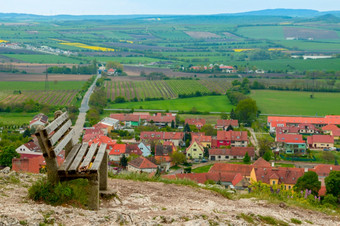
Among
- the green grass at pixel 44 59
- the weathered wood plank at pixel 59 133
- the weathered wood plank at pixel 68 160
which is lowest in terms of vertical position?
the green grass at pixel 44 59

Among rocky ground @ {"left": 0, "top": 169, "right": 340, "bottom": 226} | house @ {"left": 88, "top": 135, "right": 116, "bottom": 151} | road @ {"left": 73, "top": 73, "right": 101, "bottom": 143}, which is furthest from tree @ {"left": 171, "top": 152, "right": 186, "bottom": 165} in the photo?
rocky ground @ {"left": 0, "top": 169, "right": 340, "bottom": 226}

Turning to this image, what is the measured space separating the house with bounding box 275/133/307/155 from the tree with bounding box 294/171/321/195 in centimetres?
1351

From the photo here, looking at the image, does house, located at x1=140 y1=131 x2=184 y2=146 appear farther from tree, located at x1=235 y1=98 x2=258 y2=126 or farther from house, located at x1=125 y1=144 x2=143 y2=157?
tree, located at x1=235 y1=98 x2=258 y2=126

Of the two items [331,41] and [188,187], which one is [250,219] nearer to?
[188,187]

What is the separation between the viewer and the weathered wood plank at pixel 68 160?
238 inches

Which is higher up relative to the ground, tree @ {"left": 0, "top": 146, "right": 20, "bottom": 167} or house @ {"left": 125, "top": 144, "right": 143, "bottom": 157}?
tree @ {"left": 0, "top": 146, "right": 20, "bottom": 167}

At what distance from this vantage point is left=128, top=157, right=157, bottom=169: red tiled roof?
2835 centimetres

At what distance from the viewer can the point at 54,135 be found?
19.7 ft

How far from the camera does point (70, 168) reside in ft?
20.0

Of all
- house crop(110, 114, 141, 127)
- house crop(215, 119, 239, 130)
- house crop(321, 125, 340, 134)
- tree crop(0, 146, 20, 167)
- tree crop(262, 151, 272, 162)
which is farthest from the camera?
house crop(110, 114, 141, 127)

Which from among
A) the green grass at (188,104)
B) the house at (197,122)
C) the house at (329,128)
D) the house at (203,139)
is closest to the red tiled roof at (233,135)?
the house at (203,139)

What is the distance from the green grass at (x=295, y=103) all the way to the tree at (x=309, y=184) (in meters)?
30.7

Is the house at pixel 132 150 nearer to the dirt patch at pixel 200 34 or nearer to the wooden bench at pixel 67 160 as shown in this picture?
the wooden bench at pixel 67 160

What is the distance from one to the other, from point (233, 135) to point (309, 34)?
135 metres
